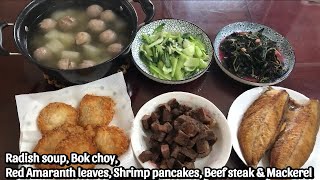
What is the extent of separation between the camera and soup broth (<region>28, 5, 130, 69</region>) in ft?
5.80

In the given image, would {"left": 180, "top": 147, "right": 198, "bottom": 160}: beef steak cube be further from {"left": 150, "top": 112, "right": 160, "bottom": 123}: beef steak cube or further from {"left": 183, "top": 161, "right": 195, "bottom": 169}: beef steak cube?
{"left": 150, "top": 112, "right": 160, "bottom": 123}: beef steak cube

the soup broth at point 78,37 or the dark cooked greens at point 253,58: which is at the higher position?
the soup broth at point 78,37

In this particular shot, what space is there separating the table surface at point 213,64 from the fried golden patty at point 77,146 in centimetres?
29

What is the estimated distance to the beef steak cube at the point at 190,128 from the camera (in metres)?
1.52

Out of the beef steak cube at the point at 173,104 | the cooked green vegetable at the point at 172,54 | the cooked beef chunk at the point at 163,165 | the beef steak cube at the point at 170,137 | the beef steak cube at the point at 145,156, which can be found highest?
the cooked green vegetable at the point at 172,54

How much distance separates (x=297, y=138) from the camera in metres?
1.60

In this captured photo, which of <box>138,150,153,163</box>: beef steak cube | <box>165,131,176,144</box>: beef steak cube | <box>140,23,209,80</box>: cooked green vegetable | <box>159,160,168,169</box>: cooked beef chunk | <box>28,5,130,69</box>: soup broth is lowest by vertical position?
<box>159,160,168,169</box>: cooked beef chunk

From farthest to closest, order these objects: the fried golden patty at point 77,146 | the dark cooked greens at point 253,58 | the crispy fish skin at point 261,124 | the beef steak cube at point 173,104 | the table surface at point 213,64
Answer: the dark cooked greens at point 253,58
the table surface at point 213,64
the beef steak cube at point 173,104
the crispy fish skin at point 261,124
the fried golden patty at point 77,146

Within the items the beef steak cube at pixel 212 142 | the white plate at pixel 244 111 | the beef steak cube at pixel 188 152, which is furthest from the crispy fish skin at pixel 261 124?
the beef steak cube at pixel 188 152

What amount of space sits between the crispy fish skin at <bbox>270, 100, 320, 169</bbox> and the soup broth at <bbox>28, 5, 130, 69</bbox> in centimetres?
94

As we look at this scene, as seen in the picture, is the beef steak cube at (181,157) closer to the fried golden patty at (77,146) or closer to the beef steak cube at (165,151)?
the beef steak cube at (165,151)

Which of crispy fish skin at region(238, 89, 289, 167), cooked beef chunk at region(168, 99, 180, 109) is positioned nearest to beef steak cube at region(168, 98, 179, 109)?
cooked beef chunk at region(168, 99, 180, 109)

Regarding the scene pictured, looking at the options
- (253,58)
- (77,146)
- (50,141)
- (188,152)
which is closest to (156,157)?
(188,152)

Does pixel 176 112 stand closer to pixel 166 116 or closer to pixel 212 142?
pixel 166 116
